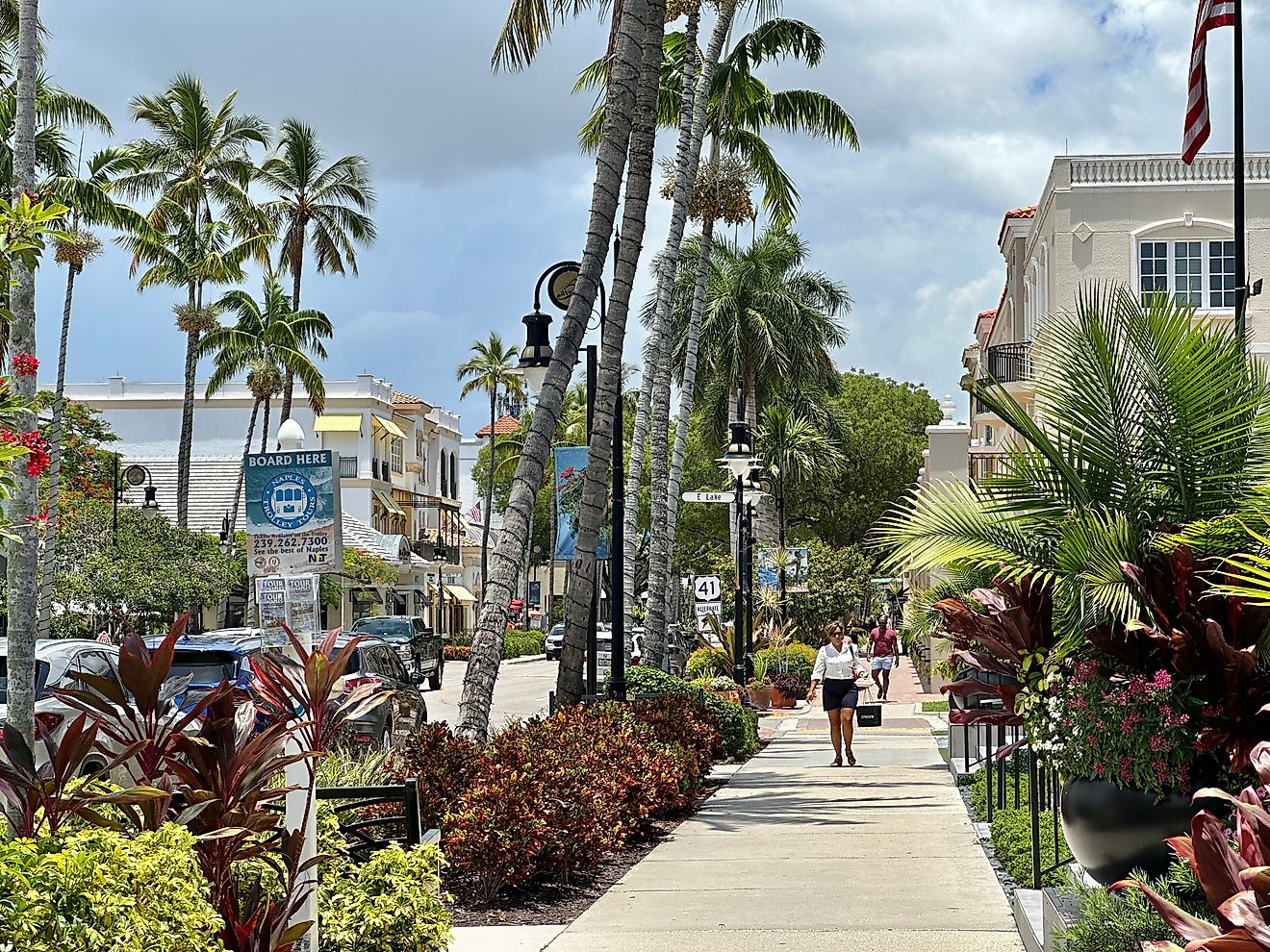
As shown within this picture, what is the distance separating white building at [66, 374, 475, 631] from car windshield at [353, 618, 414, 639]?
840 inches

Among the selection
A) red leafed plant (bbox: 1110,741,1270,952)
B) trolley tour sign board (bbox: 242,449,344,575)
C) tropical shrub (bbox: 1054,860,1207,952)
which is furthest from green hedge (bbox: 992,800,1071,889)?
trolley tour sign board (bbox: 242,449,344,575)

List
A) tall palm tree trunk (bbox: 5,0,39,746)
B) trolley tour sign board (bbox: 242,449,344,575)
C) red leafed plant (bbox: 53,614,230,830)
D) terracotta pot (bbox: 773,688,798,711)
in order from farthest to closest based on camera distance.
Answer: terracotta pot (bbox: 773,688,798,711) → tall palm tree trunk (bbox: 5,0,39,746) → trolley tour sign board (bbox: 242,449,344,575) → red leafed plant (bbox: 53,614,230,830)

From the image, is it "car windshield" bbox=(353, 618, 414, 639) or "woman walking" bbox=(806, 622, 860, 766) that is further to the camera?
"car windshield" bbox=(353, 618, 414, 639)

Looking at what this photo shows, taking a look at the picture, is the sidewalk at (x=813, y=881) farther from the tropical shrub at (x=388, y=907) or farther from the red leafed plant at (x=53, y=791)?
the red leafed plant at (x=53, y=791)

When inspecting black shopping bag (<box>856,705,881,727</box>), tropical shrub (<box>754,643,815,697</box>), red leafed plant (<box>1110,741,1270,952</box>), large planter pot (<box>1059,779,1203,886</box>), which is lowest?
tropical shrub (<box>754,643,815,697</box>)

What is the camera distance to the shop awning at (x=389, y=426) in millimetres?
76375

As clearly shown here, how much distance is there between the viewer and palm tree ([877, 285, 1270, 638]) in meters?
6.93

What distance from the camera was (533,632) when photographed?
77.8 m

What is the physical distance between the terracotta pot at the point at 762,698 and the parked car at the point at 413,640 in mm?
8810

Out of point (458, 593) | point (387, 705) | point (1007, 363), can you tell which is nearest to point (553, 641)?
point (458, 593)

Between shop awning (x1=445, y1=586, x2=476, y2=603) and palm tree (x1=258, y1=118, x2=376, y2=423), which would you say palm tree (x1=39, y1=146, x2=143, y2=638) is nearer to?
palm tree (x1=258, y1=118, x2=376, y2=423)

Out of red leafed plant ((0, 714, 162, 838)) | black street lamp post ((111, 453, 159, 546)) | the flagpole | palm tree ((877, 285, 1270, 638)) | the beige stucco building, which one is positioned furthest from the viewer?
black street lamp post ((111, 453, 159, 546))

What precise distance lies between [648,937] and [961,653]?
246 cm

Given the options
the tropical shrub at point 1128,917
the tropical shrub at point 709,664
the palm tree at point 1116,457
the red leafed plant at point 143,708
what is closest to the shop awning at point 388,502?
the tropical shrub at point 709,664
